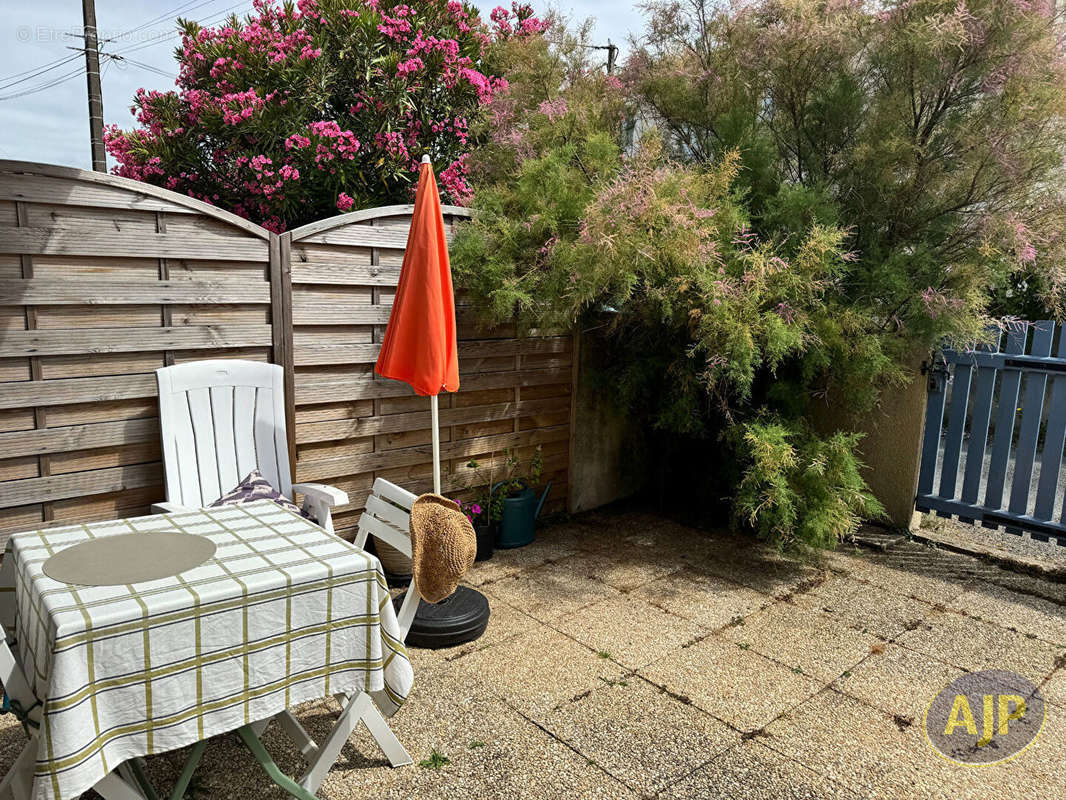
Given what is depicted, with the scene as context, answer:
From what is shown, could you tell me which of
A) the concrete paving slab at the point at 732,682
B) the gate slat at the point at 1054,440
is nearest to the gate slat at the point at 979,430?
the gate slat at the point at 1054,440

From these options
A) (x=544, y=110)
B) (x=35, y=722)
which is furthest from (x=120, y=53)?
(x=35, y=722)

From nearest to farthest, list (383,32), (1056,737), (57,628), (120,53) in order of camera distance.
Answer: (57,628), (1056,737), (383,32), (120,53)

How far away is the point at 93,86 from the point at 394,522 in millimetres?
7629

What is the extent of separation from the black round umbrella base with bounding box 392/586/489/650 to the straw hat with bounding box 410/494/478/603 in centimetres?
94

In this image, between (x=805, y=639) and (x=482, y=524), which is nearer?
(x=805, y=639)

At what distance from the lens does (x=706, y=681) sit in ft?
→ 9.02

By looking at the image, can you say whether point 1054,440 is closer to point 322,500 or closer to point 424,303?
point 424,303

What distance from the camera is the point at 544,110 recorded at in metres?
3.96

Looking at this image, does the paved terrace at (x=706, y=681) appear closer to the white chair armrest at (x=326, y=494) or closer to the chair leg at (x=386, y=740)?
the chair leg at (x=386, y=740)

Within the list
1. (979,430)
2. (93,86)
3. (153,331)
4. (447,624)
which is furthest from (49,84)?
(979,430)

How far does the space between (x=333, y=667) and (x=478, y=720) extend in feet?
2.56

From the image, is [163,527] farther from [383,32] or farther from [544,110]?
[383,32]

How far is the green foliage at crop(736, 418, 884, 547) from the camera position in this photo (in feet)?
12.0

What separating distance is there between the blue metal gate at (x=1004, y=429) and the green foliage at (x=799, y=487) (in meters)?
0.86
